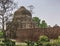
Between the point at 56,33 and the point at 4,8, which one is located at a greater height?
the point at 4,8

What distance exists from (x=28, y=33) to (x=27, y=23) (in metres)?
6.62

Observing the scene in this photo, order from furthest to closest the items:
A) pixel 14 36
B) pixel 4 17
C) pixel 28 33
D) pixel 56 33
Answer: pixel 14 36 < pixel 28 33 < pixel 56 33 < pixel 4 17

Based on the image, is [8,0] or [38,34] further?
[38,34]

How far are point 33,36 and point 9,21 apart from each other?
7.75m

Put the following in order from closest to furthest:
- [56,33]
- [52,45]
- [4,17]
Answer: [52,45], [4,17], [56,33]

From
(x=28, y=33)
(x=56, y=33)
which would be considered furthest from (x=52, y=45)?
(x=28, y=33)

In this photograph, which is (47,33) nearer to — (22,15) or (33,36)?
(33,36)

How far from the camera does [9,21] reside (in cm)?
2089

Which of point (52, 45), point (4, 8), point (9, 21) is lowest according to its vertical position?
point (52, 45)

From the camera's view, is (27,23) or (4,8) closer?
(4,8)

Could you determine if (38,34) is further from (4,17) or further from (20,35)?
(4,17)

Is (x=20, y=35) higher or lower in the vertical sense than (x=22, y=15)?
lower

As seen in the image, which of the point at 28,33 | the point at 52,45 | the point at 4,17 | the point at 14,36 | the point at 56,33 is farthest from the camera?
the point at 14,36

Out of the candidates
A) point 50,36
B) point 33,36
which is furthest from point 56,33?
point 33,36
